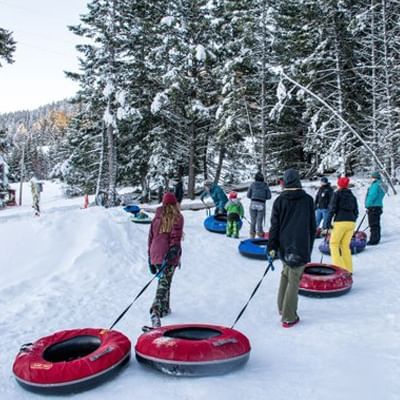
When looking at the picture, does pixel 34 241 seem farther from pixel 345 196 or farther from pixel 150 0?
pixel 150 0

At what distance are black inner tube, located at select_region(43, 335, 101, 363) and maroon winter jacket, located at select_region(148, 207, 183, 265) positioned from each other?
147 cm

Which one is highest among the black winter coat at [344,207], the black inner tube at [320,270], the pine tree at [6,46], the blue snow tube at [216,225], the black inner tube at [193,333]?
the pine tree at [6,46]

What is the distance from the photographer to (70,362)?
359 cm

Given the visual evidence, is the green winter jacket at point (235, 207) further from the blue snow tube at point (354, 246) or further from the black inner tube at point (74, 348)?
the black inner tube at point (74, 348)

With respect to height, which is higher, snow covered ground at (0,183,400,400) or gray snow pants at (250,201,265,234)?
gray snow pants at (250,201,265,234)

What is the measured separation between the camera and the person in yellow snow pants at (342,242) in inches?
290

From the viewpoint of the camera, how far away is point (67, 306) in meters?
6.09

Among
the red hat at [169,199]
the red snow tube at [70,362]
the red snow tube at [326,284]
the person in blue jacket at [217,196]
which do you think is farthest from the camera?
the person in blue jacket at [217,196]

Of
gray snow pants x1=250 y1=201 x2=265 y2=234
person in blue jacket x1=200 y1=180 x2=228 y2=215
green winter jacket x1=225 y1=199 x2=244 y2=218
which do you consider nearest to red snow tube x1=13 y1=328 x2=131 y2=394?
gray snow pants x1=250 y1=201 x2=265 y2=234

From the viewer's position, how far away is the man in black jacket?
5.03 metres

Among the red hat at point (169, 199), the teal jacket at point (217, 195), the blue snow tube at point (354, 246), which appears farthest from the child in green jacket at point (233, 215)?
the red hat at point (169, 199)

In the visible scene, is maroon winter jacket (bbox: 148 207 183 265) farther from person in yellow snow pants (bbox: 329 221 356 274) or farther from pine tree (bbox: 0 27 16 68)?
pine tree (bbox: 0 27 16 68)

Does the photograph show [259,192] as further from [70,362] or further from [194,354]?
[70,362]

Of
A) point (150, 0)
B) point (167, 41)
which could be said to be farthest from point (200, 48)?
point (150, 0)
